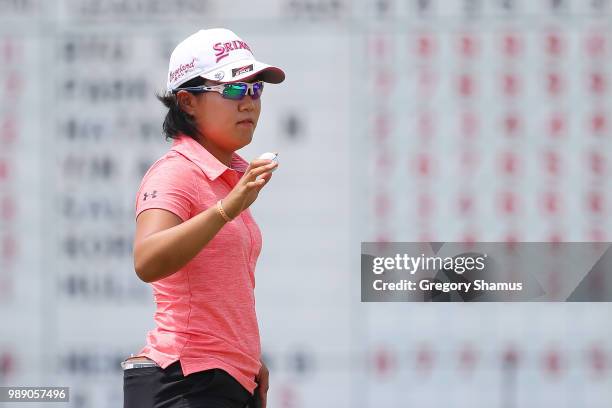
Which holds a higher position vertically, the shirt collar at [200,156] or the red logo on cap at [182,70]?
the red logo on cap at [182,70]

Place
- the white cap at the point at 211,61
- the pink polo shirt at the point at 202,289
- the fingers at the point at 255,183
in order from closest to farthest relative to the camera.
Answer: the fingers at the point at 255,183 < the pink polo shirt at the point at 202,289 < the white cap at the point at 211,61

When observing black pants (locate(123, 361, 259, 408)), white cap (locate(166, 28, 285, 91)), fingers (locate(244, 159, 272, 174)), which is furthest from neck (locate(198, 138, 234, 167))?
black pants (locate(123, 361, 259, 408))

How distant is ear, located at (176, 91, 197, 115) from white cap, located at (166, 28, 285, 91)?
0.02m

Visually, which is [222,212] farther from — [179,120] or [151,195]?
[179,120]

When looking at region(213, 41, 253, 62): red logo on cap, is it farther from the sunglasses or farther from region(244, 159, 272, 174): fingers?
region(244, 159, 272, 174): fingers

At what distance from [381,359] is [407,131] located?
79 cm

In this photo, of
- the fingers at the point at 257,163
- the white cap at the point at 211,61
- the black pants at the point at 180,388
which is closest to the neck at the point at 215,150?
the white cap at the point at 211,61

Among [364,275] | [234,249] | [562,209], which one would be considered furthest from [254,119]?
[562,209]

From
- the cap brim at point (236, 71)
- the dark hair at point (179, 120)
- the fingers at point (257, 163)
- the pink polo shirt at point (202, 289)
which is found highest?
the cap brim at point (236, 71)

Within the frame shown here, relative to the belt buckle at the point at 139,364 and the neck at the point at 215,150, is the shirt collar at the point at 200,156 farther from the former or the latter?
the belt buckle at the point at 139,364

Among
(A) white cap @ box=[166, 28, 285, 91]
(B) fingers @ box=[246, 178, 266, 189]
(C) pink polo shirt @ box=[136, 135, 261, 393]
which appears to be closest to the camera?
(B) fingers @ box=[246, 178, 266, 189]

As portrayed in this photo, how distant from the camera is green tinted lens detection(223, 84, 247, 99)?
85.4 inches

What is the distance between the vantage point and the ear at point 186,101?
222cm

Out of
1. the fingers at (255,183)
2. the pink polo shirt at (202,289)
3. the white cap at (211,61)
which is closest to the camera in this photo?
the fingers at (255,183)
